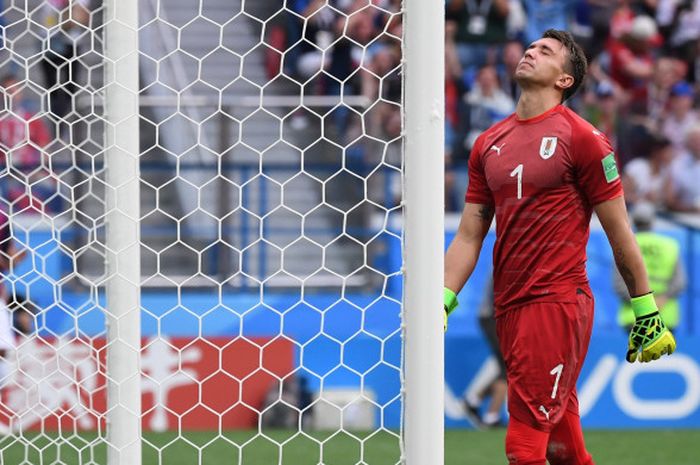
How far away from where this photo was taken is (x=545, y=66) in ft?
13.9

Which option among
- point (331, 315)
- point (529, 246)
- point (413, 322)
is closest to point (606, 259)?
point (331, 315)

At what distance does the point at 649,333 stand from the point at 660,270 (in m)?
5.12

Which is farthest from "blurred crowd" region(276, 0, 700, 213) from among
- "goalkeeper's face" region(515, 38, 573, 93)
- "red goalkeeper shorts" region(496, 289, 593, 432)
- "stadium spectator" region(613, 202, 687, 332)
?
"red goalkeeper shorts" region(496, 289, 593, 432)

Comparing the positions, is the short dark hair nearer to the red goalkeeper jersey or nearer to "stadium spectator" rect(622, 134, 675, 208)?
the red goalkeeper jersey

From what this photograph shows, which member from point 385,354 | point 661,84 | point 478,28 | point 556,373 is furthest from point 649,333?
point 661,84

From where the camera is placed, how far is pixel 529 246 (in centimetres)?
420

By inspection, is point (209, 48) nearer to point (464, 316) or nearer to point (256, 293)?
point (256, 293)

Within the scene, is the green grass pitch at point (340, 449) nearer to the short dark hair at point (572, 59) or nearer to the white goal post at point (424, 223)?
the short dark hair at point (572, 59)

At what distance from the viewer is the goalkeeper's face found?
423 centimetres

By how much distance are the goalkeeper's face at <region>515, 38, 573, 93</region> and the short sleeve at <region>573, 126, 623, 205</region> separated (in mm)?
243

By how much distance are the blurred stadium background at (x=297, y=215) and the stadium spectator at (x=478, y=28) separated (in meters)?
0.02

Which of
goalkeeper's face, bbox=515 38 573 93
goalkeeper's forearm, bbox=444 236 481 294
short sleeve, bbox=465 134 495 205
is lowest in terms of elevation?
goalkeeper's forearm, bbox=444 236 481 294

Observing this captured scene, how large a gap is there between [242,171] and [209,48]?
102 centimetres

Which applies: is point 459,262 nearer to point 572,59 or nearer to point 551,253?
point 551,253
